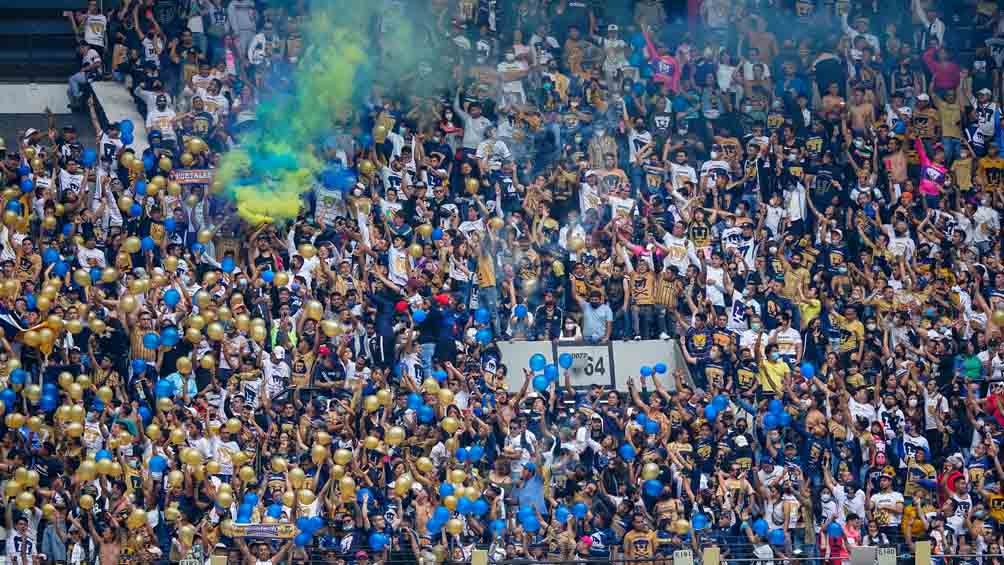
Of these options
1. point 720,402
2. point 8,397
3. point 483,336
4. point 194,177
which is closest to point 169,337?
point 8,397

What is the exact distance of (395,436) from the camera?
69.7 ft

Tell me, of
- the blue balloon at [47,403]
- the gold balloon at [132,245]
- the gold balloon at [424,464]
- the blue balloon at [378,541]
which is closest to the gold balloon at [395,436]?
the gold balloon at [424,464]

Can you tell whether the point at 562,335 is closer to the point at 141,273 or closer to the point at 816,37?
the point at 141,273

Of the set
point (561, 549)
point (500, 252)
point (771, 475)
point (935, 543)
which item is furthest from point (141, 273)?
point (935, 543)

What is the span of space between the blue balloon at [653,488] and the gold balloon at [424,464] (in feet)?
6.88

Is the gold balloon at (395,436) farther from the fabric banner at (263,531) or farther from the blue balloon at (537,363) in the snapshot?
the blue balloon at (537,363)

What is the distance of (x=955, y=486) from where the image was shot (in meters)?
21.7

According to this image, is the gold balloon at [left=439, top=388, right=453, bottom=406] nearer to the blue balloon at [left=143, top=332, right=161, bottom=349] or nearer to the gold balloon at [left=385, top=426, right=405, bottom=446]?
the gold balloon at [left=385, top=426, right=405, bottom=446]

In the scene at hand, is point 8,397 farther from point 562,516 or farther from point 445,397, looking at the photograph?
point 562,516

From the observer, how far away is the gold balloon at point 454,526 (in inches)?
806

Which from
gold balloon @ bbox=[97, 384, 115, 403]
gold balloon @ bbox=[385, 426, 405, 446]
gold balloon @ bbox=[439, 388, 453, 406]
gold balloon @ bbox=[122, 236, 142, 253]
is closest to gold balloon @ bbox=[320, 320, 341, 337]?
gold balloon @ bbox=[439, 388, 453, 406]

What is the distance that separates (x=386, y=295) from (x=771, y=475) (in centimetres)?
448

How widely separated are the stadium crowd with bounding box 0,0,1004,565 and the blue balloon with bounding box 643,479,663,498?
0.06 metres

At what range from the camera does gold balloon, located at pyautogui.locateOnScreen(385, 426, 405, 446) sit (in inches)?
837
